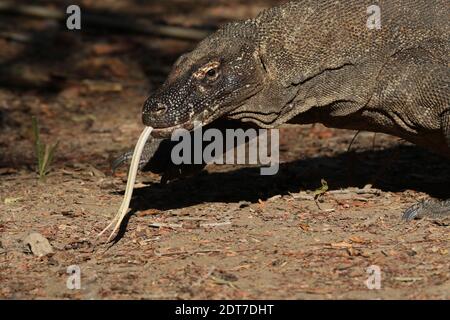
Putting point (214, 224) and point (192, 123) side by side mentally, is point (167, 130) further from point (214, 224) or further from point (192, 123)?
point (214, 224)

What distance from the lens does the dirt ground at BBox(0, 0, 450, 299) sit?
16.9ft

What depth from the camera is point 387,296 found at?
4914 mm

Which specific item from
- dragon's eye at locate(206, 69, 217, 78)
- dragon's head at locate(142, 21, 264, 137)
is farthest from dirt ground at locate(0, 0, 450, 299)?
dragon's eye at locate(206, 69, 217, 78)

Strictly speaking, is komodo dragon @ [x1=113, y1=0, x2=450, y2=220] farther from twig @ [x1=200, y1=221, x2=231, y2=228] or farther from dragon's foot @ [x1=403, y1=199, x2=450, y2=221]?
twig @ [x1=200, y1=221, x2=231, y2=228]

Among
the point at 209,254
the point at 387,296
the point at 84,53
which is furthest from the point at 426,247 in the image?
the point at 84,53

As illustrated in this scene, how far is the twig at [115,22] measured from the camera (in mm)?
11188

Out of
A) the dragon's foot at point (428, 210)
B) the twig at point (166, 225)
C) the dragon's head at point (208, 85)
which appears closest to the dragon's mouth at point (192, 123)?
the dragon's head at point (208, 85)

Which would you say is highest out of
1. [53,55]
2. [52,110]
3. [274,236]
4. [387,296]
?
[53,55]

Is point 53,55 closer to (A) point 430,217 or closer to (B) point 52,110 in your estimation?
(B) point 52,110

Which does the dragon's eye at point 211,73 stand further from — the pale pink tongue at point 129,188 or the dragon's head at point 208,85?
the pale pink tongue at point 129,188

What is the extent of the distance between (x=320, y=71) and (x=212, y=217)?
108 centimetres

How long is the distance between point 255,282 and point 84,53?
20.8 ft

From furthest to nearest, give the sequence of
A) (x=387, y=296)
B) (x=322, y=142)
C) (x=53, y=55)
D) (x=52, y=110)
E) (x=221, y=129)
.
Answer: (x=53, y=55) → (x=52, y=110) → (x=322, y=142) → (x=221, y=129) → (x=387, y=296)

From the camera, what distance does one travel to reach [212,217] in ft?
20.4
